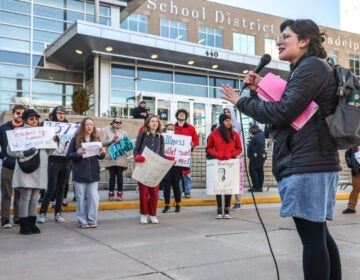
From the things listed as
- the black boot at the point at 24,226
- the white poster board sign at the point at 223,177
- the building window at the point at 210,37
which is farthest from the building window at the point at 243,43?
the black boot at the point at 24,226

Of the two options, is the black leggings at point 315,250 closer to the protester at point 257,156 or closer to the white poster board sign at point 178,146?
the white poster board sign at point 178,146

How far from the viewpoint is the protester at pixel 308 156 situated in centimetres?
252

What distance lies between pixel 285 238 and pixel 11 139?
443 cm

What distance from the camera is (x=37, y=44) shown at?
68.6 ft

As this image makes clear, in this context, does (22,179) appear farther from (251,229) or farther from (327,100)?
(327,100)

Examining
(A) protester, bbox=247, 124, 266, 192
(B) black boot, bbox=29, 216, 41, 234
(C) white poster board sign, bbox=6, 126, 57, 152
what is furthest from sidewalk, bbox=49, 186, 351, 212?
(C) white poster board sign, bbox=6, 126, 57, 152

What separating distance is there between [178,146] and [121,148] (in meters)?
1.38

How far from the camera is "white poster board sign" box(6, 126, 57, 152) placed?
6410mm

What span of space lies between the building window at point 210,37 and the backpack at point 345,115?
30938 mm

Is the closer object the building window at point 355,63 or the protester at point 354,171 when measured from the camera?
the protester at point 354,171

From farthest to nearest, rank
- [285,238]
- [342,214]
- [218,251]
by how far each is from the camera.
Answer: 1. [342,214]
2. [285,238]
3. [218,251]

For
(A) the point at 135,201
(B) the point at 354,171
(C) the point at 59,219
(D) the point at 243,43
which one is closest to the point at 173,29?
(D) the point at 243,43

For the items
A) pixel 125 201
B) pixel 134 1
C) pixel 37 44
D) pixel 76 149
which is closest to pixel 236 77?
pixel 134 1

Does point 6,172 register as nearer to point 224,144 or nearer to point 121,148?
point 121,148
